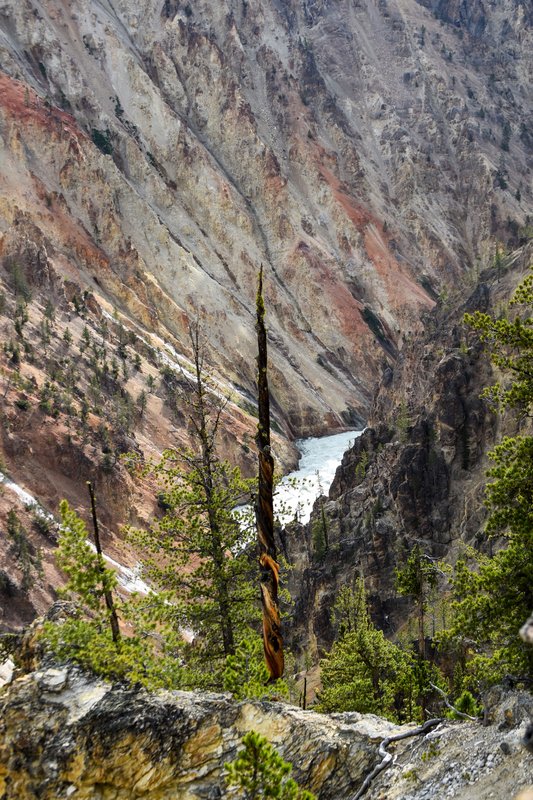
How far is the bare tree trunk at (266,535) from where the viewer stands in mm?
9391

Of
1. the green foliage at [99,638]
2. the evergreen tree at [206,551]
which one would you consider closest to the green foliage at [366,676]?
the evergreen tree at [206,551]

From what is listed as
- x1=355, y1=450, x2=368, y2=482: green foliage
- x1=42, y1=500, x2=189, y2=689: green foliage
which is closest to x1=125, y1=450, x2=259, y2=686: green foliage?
x1=42, y1=500, x2=189, y2=689: green foliage

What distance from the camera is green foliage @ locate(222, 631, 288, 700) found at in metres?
9.16

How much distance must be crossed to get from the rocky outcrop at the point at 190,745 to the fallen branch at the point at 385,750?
0.09 m

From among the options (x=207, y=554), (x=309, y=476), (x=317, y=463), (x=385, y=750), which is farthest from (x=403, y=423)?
(x=385, y=750)

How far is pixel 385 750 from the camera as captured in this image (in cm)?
830

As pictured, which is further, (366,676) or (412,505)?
(412,505)

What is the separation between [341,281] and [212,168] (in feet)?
87.9

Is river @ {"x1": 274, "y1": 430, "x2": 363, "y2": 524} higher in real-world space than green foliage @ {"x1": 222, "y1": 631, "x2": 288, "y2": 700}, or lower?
lower

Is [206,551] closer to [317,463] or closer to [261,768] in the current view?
[261,768]

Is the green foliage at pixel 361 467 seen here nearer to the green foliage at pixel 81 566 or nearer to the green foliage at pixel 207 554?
the green foliage at pixel 207 554

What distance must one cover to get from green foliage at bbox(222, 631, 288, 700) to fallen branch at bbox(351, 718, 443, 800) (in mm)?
1740

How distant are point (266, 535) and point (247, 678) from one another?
2.20 metres

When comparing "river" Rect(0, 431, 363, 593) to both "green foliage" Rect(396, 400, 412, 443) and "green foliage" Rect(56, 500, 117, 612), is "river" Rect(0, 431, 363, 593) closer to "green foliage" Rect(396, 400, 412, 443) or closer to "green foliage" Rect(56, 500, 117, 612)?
"green foliage" Rect(396, 400, 412, 443)
